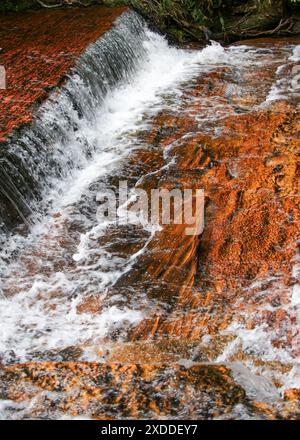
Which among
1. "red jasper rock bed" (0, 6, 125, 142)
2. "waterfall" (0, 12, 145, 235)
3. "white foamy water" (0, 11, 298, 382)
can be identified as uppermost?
"red jasper rock bed" (0, 6, 125, 142)

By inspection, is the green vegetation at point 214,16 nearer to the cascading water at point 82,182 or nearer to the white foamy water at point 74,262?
the cascading water at point 82,182

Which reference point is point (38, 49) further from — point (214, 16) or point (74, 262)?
point (214, 16)

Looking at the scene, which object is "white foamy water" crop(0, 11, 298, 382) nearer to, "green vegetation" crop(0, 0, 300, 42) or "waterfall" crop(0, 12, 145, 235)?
"waterfall" crop(0, 12, 145, 235)

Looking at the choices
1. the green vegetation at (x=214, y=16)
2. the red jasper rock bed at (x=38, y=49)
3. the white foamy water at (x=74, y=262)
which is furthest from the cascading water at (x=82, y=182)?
the green vegetation at (x=214, y=16)

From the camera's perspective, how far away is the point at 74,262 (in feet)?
13.4

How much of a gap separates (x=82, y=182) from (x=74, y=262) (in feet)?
4.60

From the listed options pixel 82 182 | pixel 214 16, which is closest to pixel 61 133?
pixel 82 182

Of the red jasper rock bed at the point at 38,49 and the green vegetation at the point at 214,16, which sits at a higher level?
the red jasper rock bed at the point at 38,49

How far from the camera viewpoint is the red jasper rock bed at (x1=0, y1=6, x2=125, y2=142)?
5625 mm

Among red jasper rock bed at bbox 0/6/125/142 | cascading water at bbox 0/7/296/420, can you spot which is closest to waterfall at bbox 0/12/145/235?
cascading water at bbox 0/7/296/420

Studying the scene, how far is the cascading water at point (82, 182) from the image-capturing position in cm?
351

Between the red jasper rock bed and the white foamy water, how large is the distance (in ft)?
0.98

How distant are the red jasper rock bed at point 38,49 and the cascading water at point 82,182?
0.56ft

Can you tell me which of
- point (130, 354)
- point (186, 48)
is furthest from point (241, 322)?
point (186, 48)
